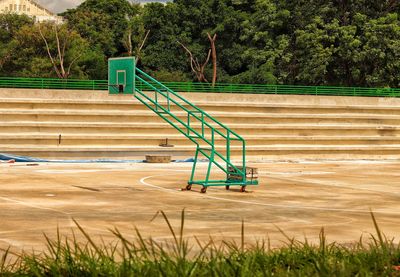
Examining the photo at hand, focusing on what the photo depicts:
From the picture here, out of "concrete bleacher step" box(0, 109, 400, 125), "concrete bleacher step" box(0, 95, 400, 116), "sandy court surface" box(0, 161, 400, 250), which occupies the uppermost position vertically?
"concrete bleacher step" box(0, 95, 400, 116)

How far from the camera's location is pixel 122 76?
92.4ft

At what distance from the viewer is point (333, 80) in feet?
250

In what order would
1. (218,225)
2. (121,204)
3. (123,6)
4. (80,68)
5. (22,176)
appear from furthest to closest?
(123,6) < (80,68) < (22,176) < (121,204) < (218,225)

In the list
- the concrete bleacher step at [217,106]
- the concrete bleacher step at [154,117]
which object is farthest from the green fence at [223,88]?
the concrete bleacher step at [154,117]

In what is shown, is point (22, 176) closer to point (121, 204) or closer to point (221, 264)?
point (121, 204)

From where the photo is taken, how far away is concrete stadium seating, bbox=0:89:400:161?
152 ft

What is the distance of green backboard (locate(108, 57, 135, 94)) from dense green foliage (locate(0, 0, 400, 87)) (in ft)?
149

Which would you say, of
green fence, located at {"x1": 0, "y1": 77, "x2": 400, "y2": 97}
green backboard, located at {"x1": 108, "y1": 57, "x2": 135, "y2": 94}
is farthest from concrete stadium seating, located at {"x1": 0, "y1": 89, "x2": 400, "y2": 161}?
green backboard, located at {"x1": 108, "y1": 57, "x2": 135, "y2": 94}

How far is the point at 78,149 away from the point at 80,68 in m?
39.4

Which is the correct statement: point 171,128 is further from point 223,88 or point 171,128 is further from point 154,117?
point 223,88

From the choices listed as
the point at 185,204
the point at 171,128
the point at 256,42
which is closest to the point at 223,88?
the point at 171,128

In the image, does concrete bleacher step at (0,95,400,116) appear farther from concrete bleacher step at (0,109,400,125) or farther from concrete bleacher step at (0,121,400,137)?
concrete bleacher step at (0,121,400,137)

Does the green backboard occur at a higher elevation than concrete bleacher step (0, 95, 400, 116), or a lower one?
higher

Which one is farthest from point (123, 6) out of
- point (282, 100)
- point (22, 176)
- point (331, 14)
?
point (22, 176)
